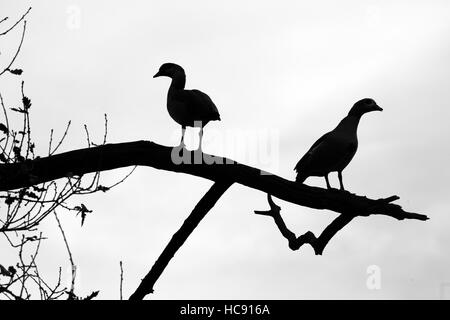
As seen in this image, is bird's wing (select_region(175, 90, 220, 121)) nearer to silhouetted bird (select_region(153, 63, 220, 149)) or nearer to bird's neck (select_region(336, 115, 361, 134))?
silhouetted bird (select_region(153, 63, 220, 149))

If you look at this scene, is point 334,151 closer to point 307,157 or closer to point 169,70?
point 307,157

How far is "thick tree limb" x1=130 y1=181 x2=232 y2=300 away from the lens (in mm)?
7141

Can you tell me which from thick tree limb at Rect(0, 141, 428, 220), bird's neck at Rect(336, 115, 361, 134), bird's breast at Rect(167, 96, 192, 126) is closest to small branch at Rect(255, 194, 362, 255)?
thick tree limb at Rect(0, 141, 428, 220)

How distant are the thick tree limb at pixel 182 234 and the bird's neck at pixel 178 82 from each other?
5223 millimetres

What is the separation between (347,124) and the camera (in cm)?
1055

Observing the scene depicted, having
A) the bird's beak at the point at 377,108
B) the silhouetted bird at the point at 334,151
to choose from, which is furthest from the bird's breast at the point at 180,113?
the bird's beak at the point at 377,108

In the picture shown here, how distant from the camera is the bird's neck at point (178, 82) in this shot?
490 inches

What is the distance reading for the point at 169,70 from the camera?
1293cm

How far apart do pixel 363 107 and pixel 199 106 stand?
260 cm
